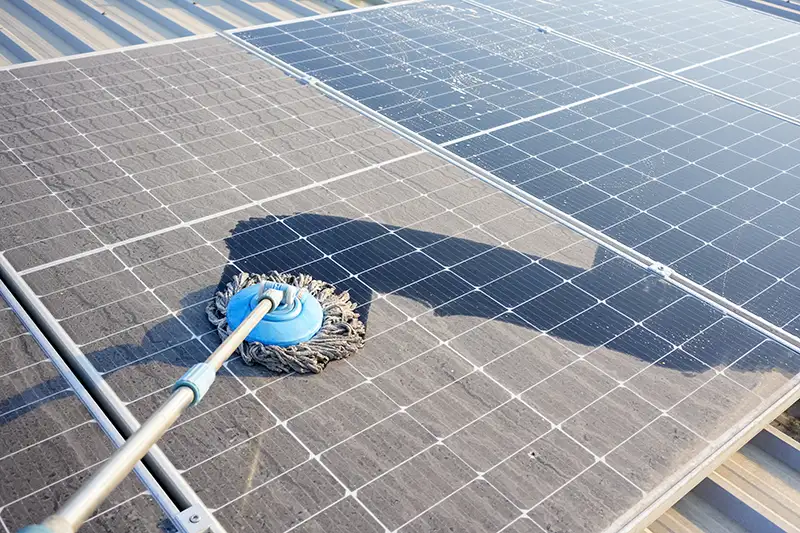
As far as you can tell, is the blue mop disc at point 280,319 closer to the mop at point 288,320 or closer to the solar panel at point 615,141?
the mop at point 288,320

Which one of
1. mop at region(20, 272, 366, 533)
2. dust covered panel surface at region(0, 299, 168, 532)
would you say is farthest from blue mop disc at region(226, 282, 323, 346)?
dust covered panel surface at region(0, 299, 168, 532)

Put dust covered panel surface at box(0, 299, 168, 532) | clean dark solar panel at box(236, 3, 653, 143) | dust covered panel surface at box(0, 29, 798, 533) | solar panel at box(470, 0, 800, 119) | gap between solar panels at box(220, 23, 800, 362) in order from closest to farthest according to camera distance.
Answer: dust covered panel surface at box(0, 299, 168, 532), dust covered panel surface at box(0, 29, 798, 533), gap between solar panels at box(220, 23, 800, 362), clean dark solar panel at box(236, 3, 653, 143), solar panel at box(470, 0, 800, 119)

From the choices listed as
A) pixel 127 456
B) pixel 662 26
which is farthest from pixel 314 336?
Result: pixel 662 26

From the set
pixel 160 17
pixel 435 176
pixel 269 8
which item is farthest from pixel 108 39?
pixel 435 176

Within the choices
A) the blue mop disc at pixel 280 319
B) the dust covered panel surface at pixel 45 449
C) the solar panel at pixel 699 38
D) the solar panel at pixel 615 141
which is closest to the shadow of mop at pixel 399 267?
the blue mop disc at pixel 280 319

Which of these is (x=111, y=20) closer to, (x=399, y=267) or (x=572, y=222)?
(x=399, y=267)

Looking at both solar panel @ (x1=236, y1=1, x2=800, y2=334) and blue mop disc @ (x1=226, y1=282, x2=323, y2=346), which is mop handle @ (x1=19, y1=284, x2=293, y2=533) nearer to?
blue mop disc @ (x1=226, y1=282, x2=323, y2=346)
